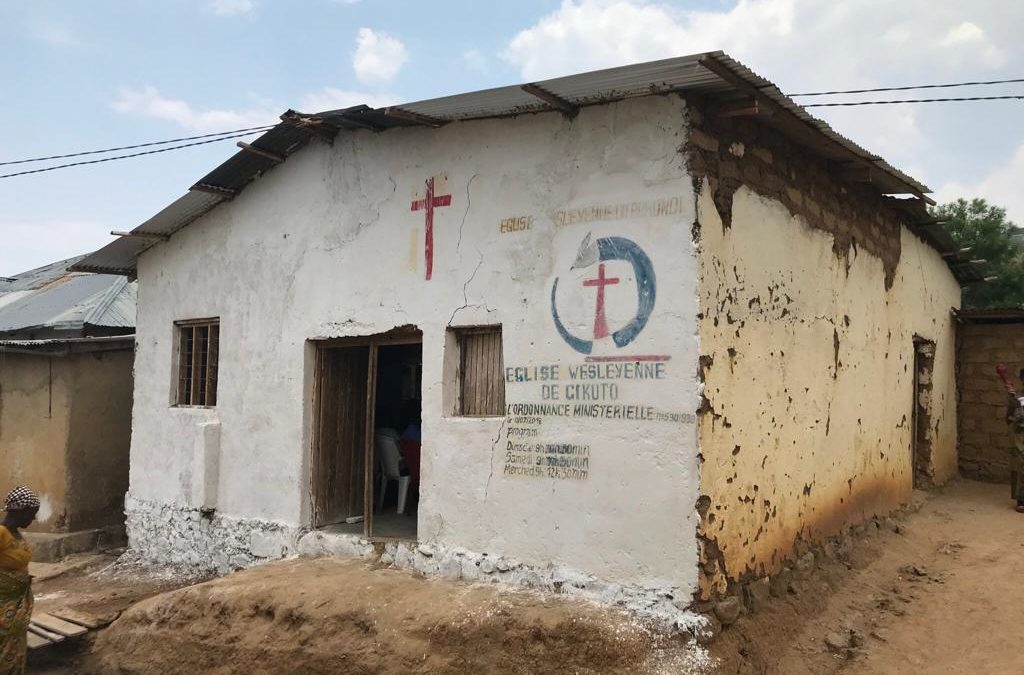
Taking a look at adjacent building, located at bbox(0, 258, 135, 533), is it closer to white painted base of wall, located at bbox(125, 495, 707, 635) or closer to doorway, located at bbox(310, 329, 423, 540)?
white painted base of wall, located at bbox(125, 495, 707, 635)

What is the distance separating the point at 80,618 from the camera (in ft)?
22.7

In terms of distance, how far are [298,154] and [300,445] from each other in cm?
277

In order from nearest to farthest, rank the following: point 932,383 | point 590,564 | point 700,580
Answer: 1. point 700,580
2. point 590,564
3. point 932,383

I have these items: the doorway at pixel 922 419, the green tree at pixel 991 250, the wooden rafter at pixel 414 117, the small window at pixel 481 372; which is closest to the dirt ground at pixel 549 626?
the small window at pixel 481 372

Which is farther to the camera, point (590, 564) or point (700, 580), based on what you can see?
point (590, 564)

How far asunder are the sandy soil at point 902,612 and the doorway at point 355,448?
3.04 metres

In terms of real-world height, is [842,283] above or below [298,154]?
below

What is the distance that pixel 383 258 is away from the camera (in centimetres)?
661

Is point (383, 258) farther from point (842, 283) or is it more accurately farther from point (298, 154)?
point (842, 283)

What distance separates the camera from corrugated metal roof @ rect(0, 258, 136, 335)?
37.9ft

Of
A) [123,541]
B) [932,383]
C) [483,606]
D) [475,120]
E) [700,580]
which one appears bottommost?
[123,541]

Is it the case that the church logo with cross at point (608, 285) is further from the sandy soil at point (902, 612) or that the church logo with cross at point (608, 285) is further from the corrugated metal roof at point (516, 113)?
the sandy soil at point (902, 612)

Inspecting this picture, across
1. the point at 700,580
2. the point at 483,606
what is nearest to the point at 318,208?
the point at 483,606

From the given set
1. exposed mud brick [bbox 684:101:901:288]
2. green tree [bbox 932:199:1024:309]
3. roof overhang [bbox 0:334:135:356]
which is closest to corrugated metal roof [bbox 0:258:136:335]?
roof overhang [bbox 0:334:135:356]
